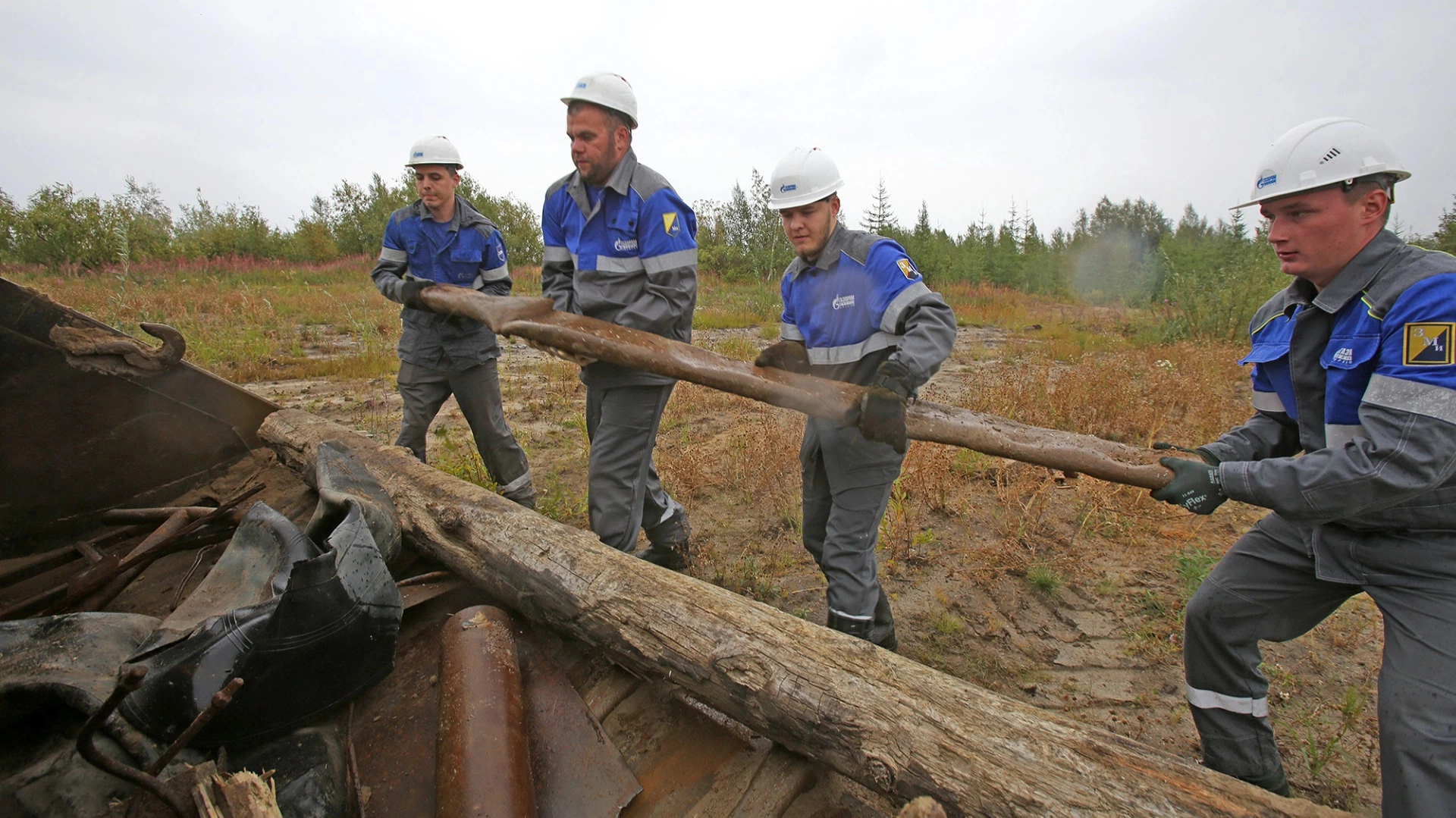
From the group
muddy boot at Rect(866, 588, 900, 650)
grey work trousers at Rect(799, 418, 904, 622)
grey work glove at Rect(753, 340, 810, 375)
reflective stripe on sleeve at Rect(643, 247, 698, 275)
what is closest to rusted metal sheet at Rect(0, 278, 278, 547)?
reflective stripe on sleeve at Rect(643, 247, 698, 275)

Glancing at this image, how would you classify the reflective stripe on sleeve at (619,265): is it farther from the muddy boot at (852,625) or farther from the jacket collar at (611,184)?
the muddy boot at (852,625)

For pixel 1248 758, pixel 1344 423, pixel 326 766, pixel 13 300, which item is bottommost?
pixel 1248 758

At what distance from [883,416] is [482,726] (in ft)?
4.69

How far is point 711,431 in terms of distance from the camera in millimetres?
6020

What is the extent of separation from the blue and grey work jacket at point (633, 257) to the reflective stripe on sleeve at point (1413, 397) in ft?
7.13

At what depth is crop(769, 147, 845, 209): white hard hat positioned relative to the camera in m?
2.52

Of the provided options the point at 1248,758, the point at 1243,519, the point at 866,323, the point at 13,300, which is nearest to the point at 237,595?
the point at 13,300

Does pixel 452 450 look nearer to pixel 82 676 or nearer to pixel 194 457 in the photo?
pixel 194 457

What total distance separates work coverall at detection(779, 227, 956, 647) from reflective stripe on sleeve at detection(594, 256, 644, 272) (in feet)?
2.40

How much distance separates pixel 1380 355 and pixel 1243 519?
3.30 metres

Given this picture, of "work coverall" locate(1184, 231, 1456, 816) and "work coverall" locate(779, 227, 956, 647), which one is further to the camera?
"work coverall" locate(779, 227, 956, 647)

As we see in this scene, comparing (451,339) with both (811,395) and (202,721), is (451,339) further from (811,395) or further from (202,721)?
(202,721)

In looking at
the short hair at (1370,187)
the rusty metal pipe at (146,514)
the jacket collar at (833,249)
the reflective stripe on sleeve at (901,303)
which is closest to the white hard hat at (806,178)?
the jacket collar at (833,249)

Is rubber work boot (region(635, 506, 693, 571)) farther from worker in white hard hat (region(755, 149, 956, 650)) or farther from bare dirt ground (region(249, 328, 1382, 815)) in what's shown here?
worker in white hard hat (region(755, 149, 956, 650))
